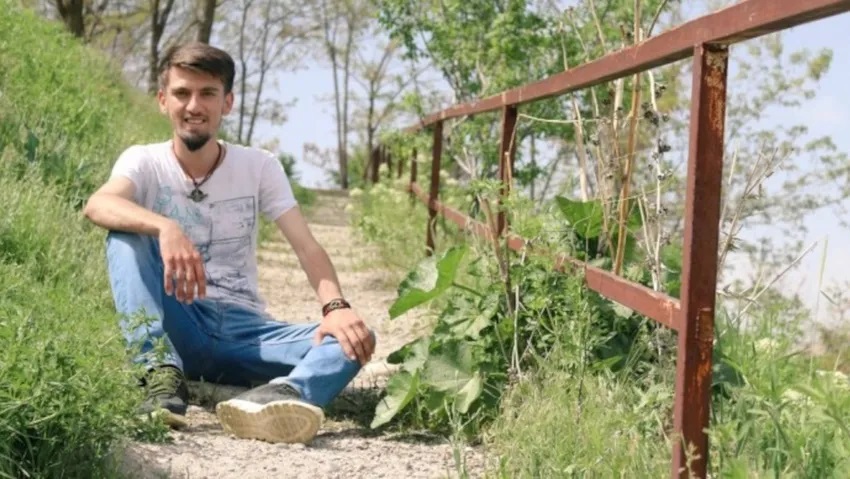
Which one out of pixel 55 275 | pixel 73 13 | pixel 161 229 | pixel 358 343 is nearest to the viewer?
pixel 161 229

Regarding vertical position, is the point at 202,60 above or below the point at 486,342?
above

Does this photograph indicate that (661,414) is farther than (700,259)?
Yes

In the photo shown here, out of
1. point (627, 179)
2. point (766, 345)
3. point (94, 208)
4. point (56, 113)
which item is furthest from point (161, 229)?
point (56, 113)

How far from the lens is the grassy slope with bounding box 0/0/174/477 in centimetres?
292

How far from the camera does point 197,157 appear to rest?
4473 millimetres

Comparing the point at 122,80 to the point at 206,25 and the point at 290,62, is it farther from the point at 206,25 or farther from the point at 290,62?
the point at 290,62

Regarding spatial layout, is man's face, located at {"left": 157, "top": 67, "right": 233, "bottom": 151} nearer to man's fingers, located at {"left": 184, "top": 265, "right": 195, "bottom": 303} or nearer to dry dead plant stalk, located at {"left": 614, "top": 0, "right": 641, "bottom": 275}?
man's fingers, located at {"left": 184, "top": 265, "right": 195, "bottom": 303}

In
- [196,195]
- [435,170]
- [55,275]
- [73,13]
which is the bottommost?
[55,275]

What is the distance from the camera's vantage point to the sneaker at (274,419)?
383 cm

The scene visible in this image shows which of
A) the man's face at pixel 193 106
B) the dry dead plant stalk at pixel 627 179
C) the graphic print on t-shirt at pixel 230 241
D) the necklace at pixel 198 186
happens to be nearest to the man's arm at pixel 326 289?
the graphic print on t-shirt at pixel 230 241

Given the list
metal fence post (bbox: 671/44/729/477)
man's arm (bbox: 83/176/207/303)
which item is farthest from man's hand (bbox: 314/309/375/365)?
metal fence post (bbox: 671/44/729/477)

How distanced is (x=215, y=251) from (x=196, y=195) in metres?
0.19

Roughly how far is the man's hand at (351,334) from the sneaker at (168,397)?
47 cm

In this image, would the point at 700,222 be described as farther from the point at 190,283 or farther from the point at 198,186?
the point at 198,186
